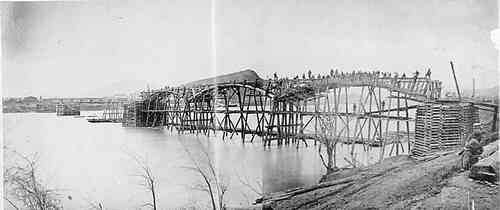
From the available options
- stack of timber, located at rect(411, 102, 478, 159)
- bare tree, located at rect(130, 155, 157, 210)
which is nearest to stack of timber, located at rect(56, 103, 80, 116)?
bare tree, located at rect(130, 155, 157, 210)

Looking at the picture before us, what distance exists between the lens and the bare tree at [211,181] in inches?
95.1

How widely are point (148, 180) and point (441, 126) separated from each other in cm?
145

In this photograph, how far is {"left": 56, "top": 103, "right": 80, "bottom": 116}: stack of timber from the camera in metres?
2.47

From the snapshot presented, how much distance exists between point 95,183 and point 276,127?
977mm

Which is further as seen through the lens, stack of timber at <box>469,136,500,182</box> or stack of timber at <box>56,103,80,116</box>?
stack of timber at <box>56,103,80,116</box>

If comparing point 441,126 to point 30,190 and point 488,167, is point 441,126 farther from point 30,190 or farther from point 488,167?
point 30,190

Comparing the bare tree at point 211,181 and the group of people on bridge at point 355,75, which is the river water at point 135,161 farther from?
the group of people on bridge at point 355,75

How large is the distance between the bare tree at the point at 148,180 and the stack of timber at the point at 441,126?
50.3 inches

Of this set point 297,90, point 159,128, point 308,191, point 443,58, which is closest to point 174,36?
point 159,128

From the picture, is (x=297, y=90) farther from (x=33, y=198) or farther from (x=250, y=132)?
(x=33, y=198)

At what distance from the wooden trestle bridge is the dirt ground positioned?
13 centimetres

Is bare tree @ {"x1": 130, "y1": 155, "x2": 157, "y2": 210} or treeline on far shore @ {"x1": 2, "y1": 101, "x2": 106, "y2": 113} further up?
treeline on far shore @ {"x1": 2, "y1": 101, "x2": 106, "y2": 113}

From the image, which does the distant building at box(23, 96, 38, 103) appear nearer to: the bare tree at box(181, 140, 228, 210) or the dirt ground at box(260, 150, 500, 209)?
the bare tree at box(181, 140, 228, 210)

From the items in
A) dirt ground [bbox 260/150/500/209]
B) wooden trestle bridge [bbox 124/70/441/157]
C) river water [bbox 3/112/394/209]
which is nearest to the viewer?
dirt ground [bbox 260/150/500/209]
